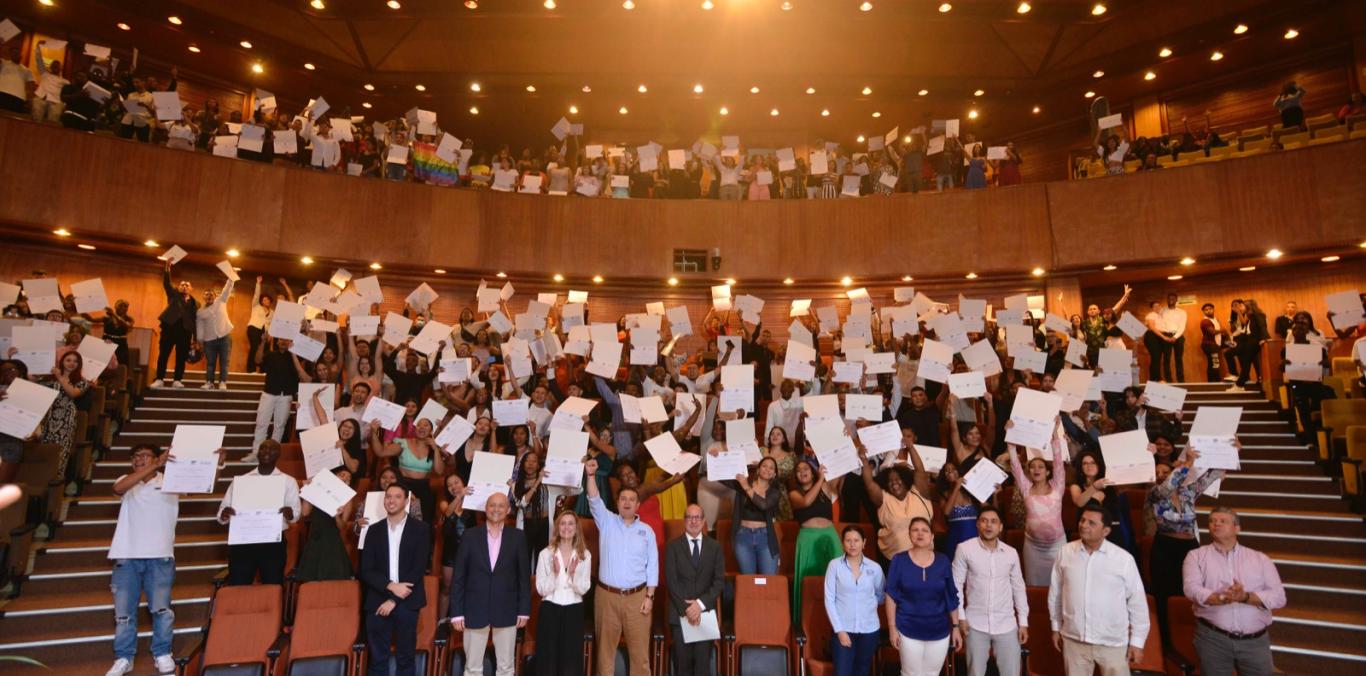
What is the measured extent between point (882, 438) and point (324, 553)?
162 inches

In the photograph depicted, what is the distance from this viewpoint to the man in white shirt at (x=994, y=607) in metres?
4.64

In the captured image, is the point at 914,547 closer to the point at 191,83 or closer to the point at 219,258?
the point at 219,258

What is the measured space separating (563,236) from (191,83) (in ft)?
24.6

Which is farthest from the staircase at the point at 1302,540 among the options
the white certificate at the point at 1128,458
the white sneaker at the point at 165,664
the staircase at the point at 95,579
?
the staircase at the point at 95,579

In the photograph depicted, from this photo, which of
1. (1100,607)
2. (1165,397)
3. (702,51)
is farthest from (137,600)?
(702,51)

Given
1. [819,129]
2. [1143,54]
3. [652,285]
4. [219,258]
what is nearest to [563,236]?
[652,285]

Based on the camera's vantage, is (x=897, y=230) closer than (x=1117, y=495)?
No

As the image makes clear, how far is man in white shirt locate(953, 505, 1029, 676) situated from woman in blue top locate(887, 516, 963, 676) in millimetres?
121

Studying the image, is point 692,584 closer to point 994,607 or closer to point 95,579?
point 994,607

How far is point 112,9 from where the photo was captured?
11758mm

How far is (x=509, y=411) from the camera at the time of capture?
21.3ft

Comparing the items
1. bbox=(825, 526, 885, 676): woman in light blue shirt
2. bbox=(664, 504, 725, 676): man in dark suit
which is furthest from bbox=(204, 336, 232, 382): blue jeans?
bbox=(825, 526, 885, 676): woman in light blue shirt

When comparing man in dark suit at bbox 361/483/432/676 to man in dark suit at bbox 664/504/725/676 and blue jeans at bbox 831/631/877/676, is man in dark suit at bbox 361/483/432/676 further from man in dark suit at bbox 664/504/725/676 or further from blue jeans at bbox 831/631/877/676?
blue jeans at bbox 831/631/877/676

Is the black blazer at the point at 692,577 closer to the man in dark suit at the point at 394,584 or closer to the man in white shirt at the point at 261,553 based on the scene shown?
the man in dark suit at the point at 394,584
